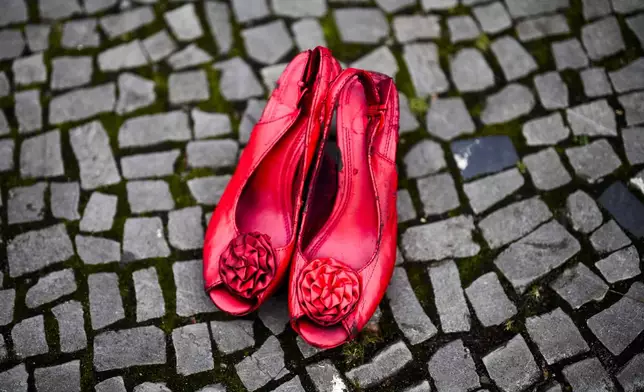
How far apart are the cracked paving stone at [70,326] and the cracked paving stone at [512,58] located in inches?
129

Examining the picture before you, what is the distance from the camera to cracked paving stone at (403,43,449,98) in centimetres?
414

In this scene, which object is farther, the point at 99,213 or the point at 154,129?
the point at 154,129

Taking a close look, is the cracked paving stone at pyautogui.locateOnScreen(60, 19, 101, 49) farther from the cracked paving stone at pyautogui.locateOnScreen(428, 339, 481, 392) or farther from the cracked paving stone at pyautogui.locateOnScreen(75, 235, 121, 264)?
the cracked paving stone at pyautogui.locateOnScreen(428, 339, 481, 392)

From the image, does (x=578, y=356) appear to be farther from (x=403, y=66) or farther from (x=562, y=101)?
(x=403, y=66)

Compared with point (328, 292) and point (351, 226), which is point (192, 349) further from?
point (351, 226)

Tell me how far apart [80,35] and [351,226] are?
104 inches

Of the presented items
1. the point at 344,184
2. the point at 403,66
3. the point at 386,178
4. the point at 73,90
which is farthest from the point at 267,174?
the point at 73,90

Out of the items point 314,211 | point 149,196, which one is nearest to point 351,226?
point 314,211

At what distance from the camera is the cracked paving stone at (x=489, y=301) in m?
3.41

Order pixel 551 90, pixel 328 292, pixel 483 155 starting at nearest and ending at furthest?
pixel 328 292
pixel 483 155
pixel 551 90

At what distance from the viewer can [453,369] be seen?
3.27 metres

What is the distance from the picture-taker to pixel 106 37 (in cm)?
432

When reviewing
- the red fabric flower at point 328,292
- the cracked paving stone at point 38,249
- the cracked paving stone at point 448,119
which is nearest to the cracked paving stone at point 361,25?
the cracked paving stone at point 448,119

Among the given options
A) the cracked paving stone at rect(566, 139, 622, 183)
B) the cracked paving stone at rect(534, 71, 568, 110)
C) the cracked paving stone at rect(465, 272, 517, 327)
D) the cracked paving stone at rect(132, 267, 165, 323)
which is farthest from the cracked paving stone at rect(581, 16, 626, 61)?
the cracked paving stone at rect(132, 267, 165, 323)
